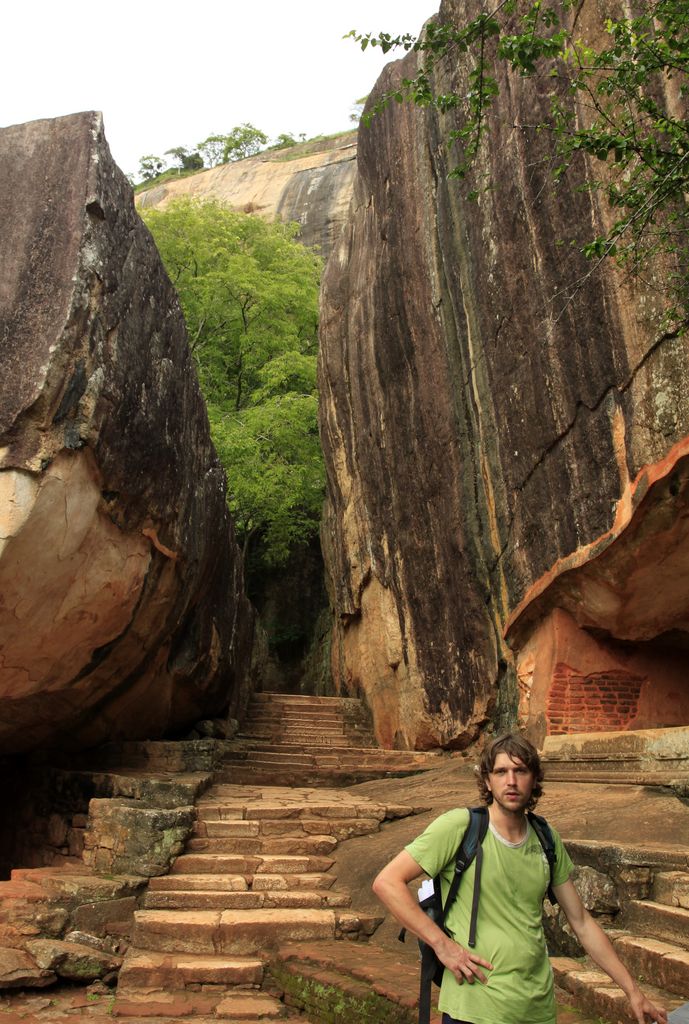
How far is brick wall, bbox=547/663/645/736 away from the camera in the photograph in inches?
349

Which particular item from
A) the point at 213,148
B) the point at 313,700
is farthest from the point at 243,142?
the point at 313,700

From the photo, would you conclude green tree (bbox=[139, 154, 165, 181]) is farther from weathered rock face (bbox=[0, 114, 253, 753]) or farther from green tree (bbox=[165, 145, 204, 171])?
weathered rock face (bbox=[0, 114, 253, 753])

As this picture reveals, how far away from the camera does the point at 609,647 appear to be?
9.15m

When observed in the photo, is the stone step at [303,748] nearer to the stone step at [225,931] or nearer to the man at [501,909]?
the stone step at [225,931]

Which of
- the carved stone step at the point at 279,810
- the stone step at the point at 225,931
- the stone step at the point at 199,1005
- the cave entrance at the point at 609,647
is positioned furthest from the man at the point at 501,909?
the cave entrance at the point at 609,647

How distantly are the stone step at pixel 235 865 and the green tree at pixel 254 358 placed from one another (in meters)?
11.4

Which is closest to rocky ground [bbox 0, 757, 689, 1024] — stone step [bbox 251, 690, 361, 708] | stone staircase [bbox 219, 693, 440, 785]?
stone staircase [bbox 219, 693, 440, 785]

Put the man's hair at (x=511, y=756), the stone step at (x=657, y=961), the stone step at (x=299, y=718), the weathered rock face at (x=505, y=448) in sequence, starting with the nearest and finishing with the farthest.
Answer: the man's hair at (x=511, y=756) < the stone step at (x=657, y=961) < the weathered rock face at (x=505, y=448) < the stone step at (x=299, y=718)

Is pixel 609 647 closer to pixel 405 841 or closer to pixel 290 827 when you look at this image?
pixel 405 841

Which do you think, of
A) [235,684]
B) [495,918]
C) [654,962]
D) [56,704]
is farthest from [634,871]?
[235,684]

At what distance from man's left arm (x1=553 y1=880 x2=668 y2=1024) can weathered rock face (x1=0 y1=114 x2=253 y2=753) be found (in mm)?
4516

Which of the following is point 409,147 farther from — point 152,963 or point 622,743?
point 152,963

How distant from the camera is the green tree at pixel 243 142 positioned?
38.3 metres

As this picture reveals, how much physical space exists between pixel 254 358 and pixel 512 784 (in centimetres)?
1928
